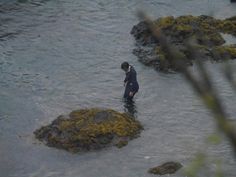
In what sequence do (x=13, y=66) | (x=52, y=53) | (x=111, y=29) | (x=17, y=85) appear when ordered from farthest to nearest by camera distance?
(x=111, y=29)
(x=52, y=53)
(x=13, y=66)
(x=17, y=85)

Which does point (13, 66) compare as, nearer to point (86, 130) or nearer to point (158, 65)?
point (158, 65)

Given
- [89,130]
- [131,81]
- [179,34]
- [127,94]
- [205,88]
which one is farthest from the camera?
[179,34]

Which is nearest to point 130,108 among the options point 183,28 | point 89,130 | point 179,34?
point 89,130

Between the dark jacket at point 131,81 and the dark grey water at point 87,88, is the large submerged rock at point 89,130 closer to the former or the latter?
the dark grey water at point 87,88

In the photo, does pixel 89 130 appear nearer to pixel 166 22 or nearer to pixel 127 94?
pixel 127 94

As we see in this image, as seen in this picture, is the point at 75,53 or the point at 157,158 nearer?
the point at 157,158

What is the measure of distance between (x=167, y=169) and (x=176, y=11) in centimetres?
2232

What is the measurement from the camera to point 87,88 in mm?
27078

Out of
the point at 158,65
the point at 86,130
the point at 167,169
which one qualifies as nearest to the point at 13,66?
the point at 158,65

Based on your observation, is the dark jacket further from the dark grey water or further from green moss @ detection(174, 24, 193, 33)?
green moss @ detection(174, 24, 193, 33)

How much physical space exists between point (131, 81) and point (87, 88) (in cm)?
370

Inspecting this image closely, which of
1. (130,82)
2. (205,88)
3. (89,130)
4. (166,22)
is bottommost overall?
(89,130)

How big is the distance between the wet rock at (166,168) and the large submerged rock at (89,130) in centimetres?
262

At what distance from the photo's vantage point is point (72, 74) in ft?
95.3
